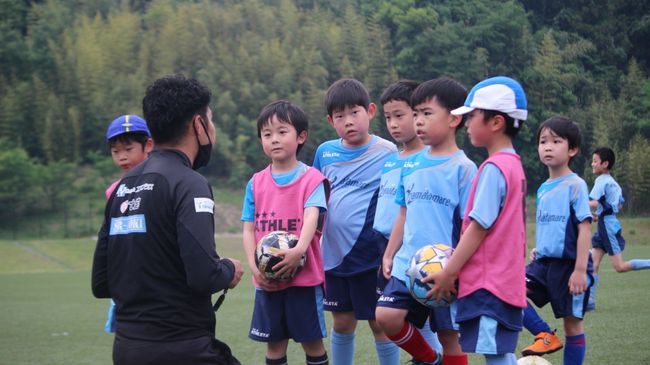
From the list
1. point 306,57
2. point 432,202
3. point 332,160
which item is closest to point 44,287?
point 332,160

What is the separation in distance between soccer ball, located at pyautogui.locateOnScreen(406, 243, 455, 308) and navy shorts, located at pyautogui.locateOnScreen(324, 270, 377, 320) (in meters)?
1.13

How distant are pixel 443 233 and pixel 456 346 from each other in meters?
0.75

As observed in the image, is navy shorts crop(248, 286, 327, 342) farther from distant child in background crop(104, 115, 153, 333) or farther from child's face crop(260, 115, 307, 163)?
distant child in background crop(104, 115, 153, 333)

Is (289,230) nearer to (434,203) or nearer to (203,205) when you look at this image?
(434,203)

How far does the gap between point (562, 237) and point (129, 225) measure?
3.27m

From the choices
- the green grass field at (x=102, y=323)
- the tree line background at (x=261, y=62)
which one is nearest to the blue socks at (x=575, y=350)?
the green grass field at (x=102, y=323)

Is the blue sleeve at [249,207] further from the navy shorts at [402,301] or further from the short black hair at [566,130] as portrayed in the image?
the short black hair at [566,130]

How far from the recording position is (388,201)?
16.8 ft

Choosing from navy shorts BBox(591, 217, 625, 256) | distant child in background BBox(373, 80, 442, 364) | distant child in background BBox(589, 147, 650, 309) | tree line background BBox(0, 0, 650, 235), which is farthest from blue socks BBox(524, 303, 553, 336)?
tree line background BBox(0, 0, 650, 235)

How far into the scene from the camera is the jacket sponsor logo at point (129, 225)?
3.29 meters

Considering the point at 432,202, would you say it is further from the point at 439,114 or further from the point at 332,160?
the point at 332,160

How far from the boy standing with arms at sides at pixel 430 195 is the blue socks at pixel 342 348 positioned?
2.30ft

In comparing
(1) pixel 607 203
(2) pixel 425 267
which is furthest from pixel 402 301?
(1) pixel 607 203

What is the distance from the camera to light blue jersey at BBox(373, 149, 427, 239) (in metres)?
5.10
